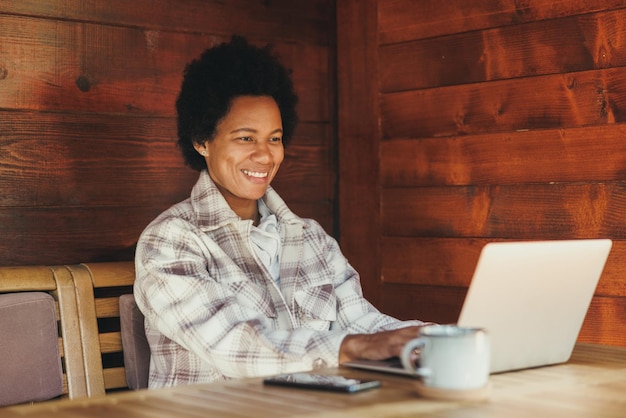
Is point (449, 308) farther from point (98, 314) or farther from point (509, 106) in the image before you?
point (98, 314)

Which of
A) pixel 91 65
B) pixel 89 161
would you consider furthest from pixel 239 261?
pixel 91 65

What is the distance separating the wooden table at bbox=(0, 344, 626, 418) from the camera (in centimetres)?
134

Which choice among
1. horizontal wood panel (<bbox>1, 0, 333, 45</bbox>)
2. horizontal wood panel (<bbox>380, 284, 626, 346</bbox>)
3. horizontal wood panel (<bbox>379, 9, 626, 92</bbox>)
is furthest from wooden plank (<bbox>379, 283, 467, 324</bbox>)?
horizontal wood panel (<bbox>1, 0, 333, 45</bbox>)

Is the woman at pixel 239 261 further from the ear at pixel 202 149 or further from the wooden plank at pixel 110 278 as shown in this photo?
the wooden plank at pixel 110 278

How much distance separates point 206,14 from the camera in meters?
2.85

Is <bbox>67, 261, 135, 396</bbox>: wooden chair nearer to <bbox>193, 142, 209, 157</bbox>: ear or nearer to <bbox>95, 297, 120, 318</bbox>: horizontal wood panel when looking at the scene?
<bbox>95, 297, 120, 318</bbox>: horizontal wood panel

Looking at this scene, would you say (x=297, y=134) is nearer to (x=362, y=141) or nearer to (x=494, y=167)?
(x=362, y=141)

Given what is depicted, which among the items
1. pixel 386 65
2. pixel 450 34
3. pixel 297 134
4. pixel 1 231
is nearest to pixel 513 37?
pixel 450 34

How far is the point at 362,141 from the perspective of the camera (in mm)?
3074

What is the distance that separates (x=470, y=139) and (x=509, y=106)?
151 millimetres

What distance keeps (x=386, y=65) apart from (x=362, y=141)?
243mm

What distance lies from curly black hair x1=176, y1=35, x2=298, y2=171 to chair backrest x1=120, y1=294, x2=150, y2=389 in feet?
1.47

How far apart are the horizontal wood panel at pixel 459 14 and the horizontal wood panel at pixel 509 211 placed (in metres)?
0.45

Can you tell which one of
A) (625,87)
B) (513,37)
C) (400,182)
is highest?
(513,37)
